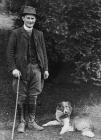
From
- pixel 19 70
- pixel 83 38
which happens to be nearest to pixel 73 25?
pixel 83 38

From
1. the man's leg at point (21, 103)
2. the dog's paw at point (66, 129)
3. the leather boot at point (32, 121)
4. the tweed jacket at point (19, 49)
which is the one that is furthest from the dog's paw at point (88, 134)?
the tweed jacket at point (19, 49)

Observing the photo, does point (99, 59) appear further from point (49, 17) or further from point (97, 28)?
point (49, 17)

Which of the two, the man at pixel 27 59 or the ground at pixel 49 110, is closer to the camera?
the man at pixel 27 59

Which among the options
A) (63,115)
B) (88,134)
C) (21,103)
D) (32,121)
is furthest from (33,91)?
(88,134)

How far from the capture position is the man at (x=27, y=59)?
20.3 feet

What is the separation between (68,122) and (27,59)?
4.94 feet

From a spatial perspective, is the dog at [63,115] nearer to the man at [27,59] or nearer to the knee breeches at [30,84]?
the man at [27,59]

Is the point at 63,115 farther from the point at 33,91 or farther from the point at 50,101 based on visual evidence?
the point at 50,101

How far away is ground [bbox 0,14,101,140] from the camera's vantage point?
6.48 meters

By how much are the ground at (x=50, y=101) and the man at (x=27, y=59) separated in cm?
44

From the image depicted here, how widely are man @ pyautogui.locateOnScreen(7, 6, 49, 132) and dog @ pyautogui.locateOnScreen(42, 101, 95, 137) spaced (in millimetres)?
503

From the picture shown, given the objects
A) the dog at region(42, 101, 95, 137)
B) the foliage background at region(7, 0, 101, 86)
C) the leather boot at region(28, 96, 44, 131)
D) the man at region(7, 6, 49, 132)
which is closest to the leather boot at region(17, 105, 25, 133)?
the man at region(7, 6, 49, 132)

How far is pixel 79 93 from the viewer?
8.37 m

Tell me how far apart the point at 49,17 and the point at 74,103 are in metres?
2.21
